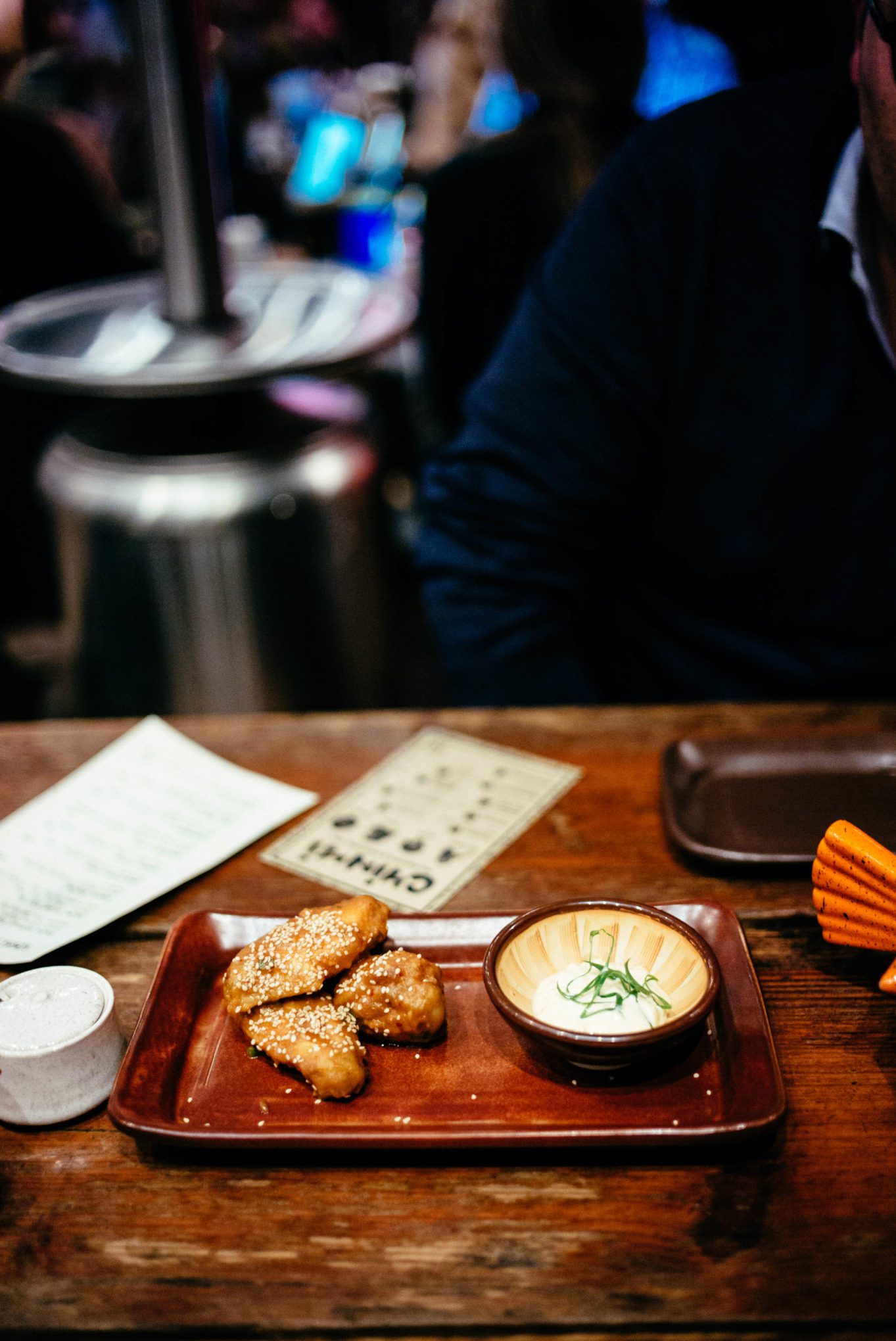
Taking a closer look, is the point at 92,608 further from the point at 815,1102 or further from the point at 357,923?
the point at 815,1102

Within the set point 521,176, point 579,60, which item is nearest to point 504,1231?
point 579,60

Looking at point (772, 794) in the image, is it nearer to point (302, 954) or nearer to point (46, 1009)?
point (302, 954)

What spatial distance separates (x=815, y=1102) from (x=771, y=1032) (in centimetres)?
7

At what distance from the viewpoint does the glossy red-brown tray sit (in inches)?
32.5

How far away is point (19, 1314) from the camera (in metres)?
0.75

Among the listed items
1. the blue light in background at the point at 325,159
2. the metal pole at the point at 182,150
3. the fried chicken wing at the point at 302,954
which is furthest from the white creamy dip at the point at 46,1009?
the blue light in background at the point at 325,159

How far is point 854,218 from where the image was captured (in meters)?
1.50

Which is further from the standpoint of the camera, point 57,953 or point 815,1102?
point 57,953

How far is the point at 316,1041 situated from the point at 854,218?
131 centimetres

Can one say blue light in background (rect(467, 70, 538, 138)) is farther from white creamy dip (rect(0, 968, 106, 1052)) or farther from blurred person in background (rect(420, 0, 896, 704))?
white creamy dip (rect(0, 968, 106, 1052))

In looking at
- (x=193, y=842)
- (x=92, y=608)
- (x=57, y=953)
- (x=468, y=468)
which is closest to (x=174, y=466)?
(x=92, y=608)

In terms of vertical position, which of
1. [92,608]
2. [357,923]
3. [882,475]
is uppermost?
[882,475]

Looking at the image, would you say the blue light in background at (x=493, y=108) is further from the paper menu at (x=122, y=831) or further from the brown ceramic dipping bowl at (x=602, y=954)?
the brown ceramic dipping bowl at (x=602, y=954)

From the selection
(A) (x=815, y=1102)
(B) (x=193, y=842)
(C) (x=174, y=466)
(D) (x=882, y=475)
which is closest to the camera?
(A) (x=815, y=1102)
